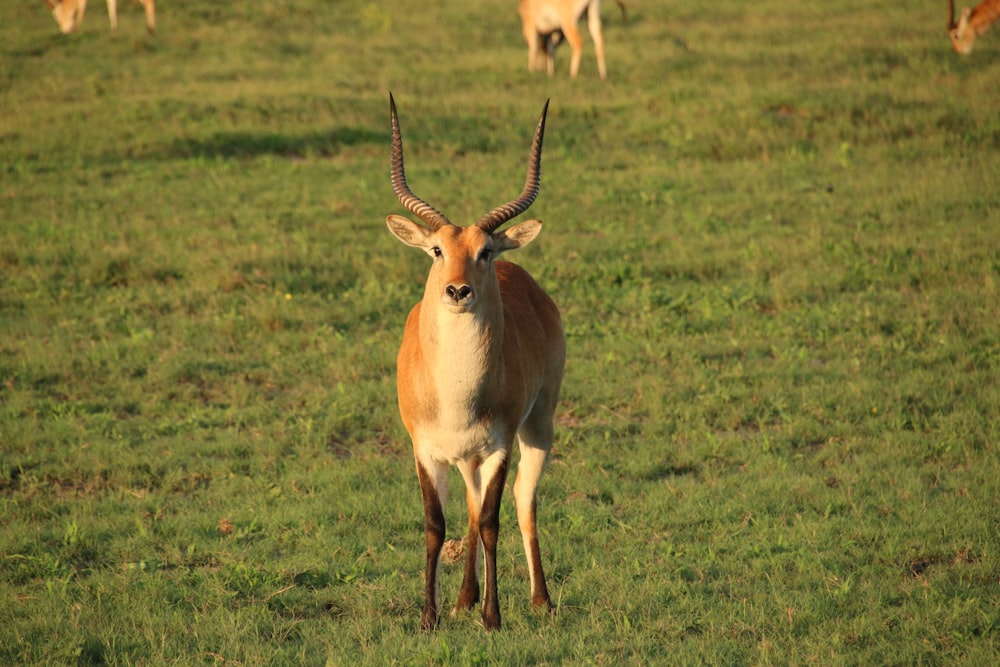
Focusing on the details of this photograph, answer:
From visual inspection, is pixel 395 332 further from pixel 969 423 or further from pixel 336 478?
pixel 969 423

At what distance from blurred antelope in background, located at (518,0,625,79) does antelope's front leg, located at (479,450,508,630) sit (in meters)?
14.8

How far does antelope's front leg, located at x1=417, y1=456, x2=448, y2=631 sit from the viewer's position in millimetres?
5234

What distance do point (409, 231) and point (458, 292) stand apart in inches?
25.0

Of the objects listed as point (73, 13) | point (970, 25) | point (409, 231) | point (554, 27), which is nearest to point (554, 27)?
point (554, 27)

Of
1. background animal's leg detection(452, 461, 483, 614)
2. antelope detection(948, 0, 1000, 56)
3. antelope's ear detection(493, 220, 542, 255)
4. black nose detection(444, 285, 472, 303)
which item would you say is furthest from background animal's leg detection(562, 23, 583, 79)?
black nose detection(444, 285, 472, 303)

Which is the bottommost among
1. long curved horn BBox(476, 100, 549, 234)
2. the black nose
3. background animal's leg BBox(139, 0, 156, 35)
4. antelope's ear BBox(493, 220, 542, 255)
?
the black nose

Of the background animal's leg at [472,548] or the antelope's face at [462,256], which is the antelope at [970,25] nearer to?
the antelope's face at [462,256]

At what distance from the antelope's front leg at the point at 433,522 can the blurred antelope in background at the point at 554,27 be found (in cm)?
1480

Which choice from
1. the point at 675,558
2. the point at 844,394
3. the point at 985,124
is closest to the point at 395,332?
the point at 844,394

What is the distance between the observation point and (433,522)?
5309 mm

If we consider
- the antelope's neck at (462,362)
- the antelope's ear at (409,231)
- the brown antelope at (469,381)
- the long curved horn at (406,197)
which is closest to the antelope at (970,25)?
the brown antelope at (469,381)

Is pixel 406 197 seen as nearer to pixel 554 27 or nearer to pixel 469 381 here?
pixel 469 381

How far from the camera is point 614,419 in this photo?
793 cm

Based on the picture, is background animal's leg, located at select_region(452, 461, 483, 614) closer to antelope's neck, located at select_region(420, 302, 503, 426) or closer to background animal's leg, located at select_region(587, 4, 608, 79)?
antelope's neck, located at select_region(420, 302, 503, 426)
